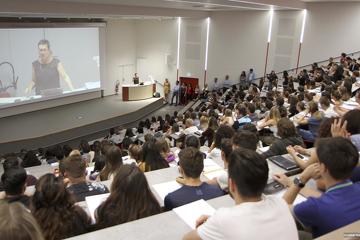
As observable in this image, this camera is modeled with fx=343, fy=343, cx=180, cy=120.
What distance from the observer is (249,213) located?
1598 mm

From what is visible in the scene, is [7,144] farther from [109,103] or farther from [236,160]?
[236,160]

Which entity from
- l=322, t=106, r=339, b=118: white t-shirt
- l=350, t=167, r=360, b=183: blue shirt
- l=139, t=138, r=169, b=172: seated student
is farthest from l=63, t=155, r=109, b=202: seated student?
l=322, t=106, r=339, b=118: white t-shirt

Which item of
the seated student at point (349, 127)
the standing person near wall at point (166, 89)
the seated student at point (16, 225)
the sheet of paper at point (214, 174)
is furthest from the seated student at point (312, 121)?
the standing person near wall at point (166, 89)

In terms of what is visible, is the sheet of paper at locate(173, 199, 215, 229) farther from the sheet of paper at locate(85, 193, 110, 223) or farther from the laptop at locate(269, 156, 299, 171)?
the laptop at locate(269, 156, 299, 171)

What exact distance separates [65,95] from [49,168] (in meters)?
8.25

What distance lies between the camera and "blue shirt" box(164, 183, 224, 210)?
2.46 m

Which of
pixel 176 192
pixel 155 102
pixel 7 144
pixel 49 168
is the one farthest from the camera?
pixel 155 102

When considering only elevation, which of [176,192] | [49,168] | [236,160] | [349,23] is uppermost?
[349,23]

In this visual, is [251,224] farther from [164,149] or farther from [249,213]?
[164,149]

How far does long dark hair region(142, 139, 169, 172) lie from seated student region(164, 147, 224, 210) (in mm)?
1226

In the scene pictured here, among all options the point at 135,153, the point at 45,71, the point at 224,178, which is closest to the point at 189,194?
the point at 224,178

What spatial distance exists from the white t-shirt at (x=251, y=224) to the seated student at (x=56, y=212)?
0.94 metres

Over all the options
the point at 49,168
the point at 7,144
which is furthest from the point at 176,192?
the point at 7,144

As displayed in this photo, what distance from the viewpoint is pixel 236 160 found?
71.4 inches
